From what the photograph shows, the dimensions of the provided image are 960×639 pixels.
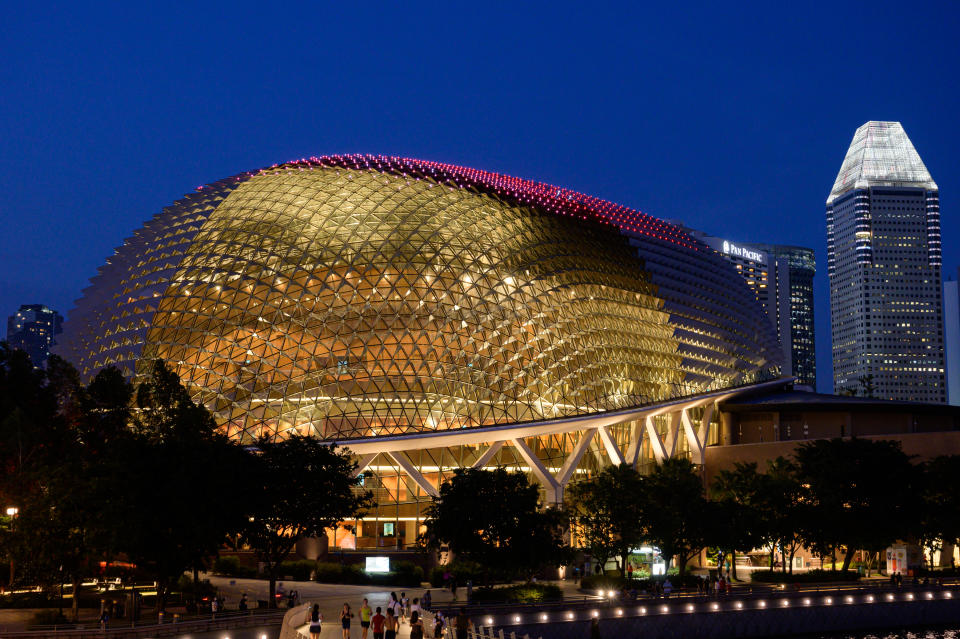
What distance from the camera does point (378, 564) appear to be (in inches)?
2611

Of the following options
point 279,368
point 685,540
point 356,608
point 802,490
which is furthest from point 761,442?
point 356,608

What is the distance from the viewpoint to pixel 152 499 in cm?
4781

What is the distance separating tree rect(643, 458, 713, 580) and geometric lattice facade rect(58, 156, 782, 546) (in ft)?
28.0

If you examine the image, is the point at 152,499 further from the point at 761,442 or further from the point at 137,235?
the point at 761,442

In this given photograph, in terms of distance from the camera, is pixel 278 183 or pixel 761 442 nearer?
pixel 278 183

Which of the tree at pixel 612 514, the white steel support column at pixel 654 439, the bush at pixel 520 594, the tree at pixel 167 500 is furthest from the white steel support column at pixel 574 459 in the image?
the tree at pixel 167 500

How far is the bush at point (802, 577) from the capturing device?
66812mm

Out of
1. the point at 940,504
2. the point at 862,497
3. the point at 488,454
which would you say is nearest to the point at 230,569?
the point at 488,454

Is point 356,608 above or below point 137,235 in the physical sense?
below

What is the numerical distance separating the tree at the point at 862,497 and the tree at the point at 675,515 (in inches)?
325

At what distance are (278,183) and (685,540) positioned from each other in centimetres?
4307

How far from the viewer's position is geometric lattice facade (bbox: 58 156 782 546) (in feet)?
230

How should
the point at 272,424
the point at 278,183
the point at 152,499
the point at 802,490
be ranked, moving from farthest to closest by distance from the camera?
the point at 278,183
the point at 802,490
the point at 272,424
the point at 152,499

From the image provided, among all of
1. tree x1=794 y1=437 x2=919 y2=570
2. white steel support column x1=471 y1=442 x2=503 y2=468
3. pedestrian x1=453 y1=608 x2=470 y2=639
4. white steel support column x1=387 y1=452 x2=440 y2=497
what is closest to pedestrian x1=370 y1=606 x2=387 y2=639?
pedestrian x1=453 y1=608 x2=470 y2=639
